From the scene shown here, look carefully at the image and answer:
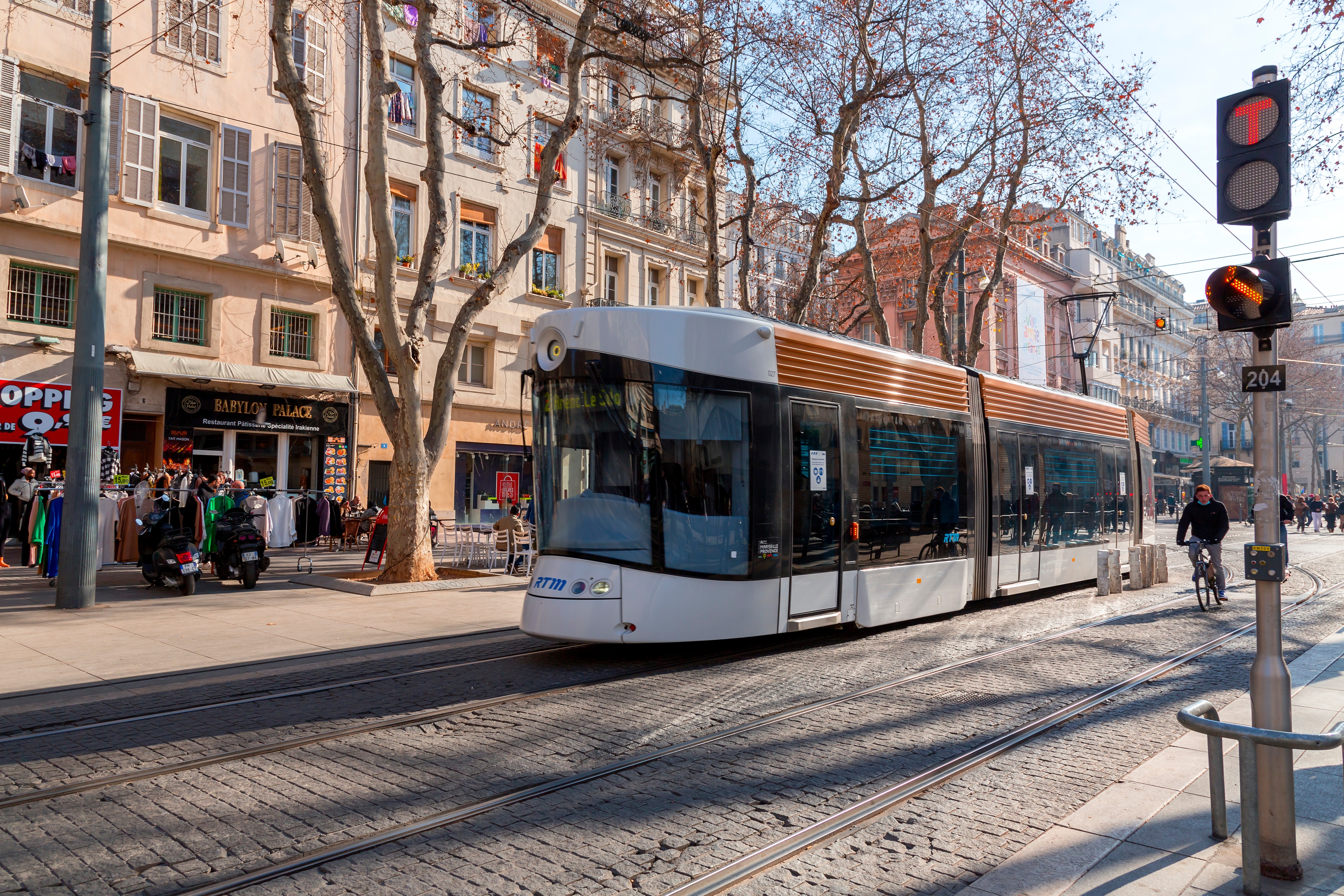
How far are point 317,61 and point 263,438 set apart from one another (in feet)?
31.1

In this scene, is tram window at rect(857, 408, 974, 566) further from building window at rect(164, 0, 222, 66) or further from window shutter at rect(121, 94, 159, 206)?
building window at rect(164, 0, 222, 66)

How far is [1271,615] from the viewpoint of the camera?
395 cm

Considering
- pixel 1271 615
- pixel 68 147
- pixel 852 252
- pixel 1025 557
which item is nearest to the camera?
pixel 1271 615

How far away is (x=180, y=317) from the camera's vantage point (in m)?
20.2

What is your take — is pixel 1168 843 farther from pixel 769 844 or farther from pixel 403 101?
pixel 403 101

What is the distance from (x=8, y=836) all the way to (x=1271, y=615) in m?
5.73

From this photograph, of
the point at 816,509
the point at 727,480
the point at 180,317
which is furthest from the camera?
the point at 180,317

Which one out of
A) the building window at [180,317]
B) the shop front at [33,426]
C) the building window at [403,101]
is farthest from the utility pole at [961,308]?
the shop front at [33,426]

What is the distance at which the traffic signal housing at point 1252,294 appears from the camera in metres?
3.93

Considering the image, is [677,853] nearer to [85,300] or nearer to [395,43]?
[85,300]

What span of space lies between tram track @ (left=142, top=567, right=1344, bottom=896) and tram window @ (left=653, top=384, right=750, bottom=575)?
5.38 ft

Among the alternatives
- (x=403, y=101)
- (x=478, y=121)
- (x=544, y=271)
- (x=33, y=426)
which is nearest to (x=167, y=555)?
(x=33, y=426)

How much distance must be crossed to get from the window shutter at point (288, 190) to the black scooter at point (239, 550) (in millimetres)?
9880

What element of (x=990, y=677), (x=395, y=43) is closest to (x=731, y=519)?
(x=990, y=677)
